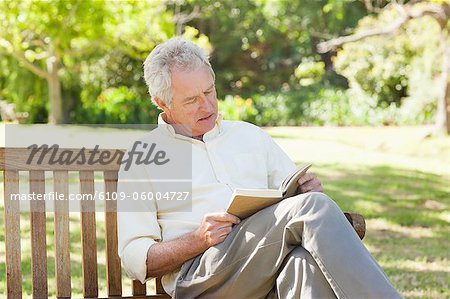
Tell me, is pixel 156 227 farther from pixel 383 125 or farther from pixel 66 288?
pixel 383 125

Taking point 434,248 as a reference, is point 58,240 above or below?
above

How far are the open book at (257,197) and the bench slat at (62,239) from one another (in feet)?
→ 2.57

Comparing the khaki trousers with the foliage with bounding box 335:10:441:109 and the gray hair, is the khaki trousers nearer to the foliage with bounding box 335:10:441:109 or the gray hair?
the gray hair

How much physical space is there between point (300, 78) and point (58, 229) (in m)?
22.1

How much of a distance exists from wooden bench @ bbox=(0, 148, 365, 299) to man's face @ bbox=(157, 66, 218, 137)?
1.03ft

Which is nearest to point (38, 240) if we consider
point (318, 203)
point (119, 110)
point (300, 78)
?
point (318, 203)

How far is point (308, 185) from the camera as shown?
127 inches

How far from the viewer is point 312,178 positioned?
3262 millimetres

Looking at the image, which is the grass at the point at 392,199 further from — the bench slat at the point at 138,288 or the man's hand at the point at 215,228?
the man's hand at the point at 215,228

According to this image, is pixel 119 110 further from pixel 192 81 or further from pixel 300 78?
pixel 192 81

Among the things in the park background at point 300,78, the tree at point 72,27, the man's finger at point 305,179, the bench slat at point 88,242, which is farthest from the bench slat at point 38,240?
the tree at point 72,27

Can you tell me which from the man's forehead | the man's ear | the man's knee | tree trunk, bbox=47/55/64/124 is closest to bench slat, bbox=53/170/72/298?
the man's ear

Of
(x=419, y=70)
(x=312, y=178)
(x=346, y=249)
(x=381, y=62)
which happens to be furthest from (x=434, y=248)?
(x=381, y=62)

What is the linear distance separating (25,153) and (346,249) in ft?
4.68
